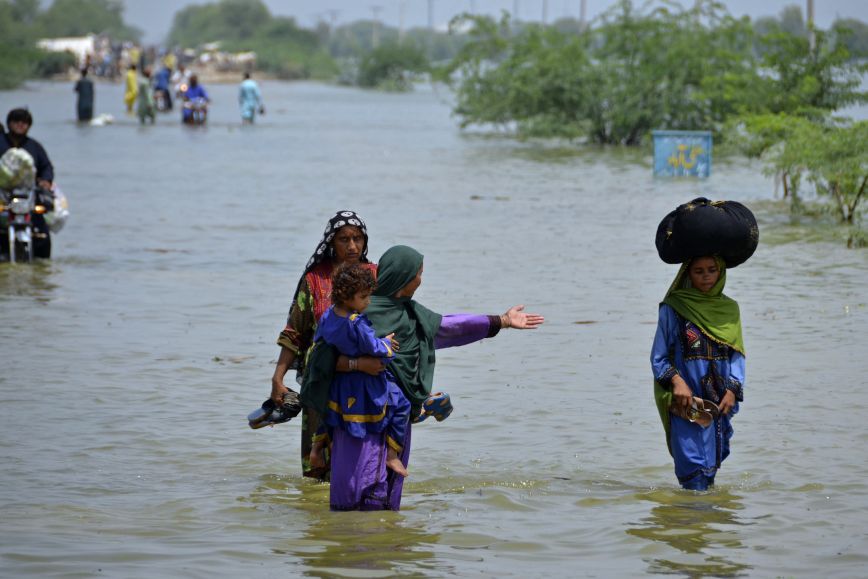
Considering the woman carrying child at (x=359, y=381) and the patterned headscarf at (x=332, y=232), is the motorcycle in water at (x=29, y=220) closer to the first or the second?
A: the patterned headscarf at (x=332, y=232)

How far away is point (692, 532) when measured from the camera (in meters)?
6.28

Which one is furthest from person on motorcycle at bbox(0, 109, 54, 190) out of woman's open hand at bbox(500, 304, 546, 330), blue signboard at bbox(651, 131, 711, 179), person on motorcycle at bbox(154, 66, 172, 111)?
person on motorcycle at bbox(154, 66, 172, 111)

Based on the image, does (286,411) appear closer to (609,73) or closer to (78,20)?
(609,73)

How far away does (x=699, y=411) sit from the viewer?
6.29 m

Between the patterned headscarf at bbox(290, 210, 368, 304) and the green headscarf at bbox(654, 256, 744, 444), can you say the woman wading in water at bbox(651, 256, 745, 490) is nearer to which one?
the green headscarf at bbox(654, 256, 744, 444)

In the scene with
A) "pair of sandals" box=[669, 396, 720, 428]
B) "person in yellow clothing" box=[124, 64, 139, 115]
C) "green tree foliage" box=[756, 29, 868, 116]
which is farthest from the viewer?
"person in yellow clothing" box=[124, 64, 139, 115]

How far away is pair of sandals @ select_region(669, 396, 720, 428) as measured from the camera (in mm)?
6281

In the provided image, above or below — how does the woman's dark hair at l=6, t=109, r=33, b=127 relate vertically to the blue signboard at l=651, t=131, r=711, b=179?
above

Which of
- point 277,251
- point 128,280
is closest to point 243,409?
point 128,280

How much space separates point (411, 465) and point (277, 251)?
8.32 m

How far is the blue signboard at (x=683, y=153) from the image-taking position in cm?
2477

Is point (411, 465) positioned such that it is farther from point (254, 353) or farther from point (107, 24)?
point (107, 24)

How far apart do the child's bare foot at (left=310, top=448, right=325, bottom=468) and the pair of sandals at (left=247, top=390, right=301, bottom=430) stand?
173mm

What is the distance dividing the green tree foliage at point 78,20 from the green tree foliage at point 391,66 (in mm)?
59858
